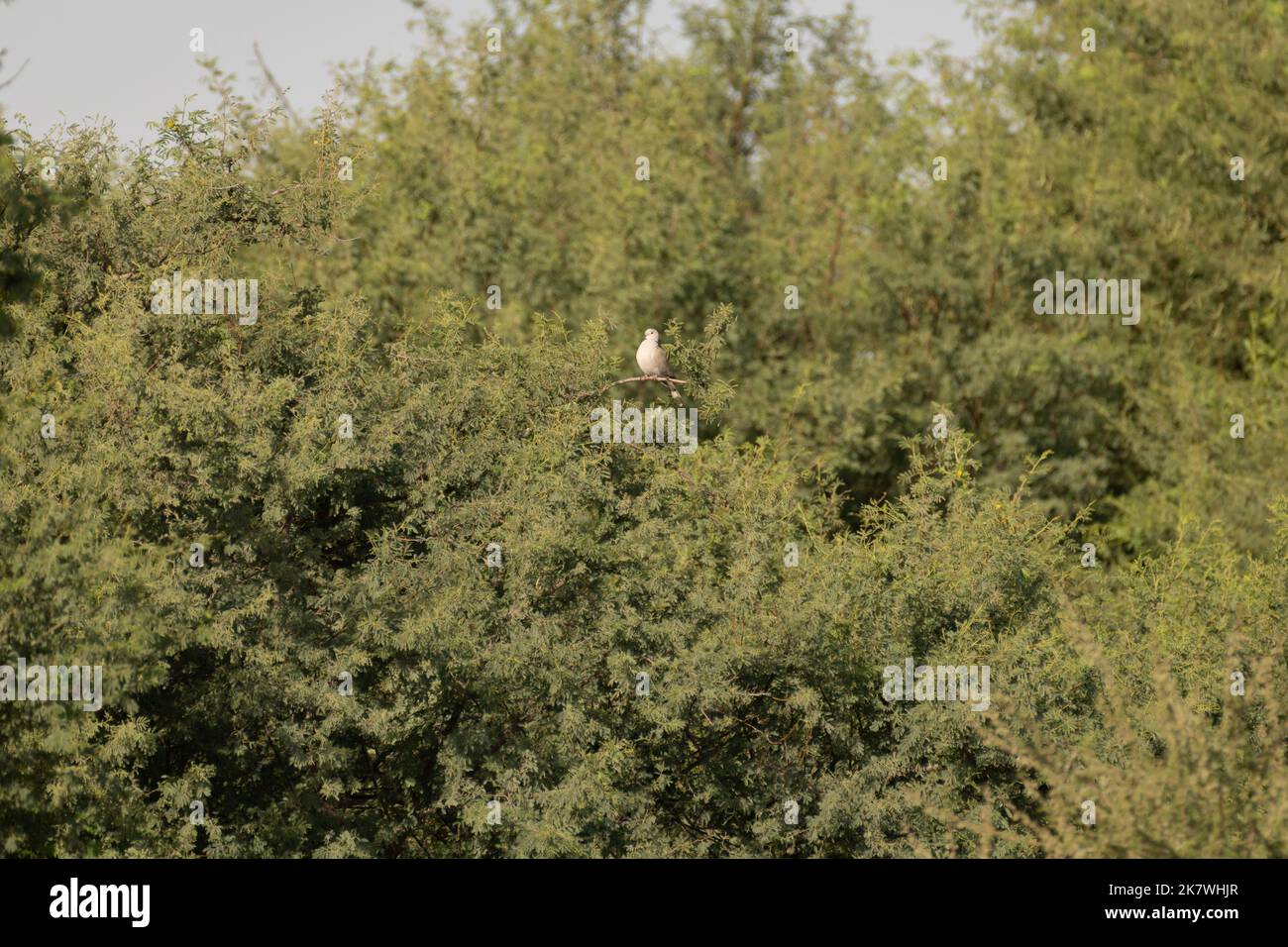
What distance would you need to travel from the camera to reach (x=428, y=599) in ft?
51.8

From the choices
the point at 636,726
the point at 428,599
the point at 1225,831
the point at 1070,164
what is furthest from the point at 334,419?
the point at 1070,164

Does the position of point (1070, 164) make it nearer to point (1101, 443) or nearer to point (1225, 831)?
point (1101, 443)

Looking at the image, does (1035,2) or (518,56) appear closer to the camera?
(1035,2)
